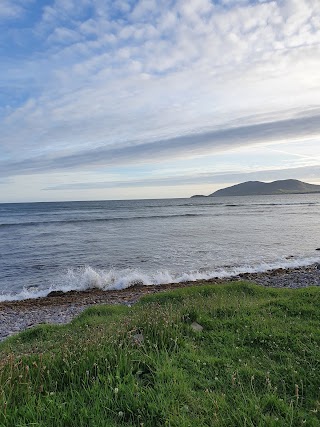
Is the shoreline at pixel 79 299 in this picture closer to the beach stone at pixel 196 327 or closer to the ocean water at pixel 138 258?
the ocean water at pixel 138 258

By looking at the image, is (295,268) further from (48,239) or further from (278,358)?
(48,239)

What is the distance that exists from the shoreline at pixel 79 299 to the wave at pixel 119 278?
569 millimetres

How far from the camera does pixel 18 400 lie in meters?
3.76

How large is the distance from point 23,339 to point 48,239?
2870 cm

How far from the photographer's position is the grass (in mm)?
3457

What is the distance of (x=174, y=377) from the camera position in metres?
4.11

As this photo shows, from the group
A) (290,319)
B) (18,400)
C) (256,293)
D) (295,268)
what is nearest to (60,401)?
(18,400)

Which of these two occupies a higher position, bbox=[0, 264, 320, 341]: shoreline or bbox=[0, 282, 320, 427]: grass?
bbox=[0, 282, 320, 427]: grass

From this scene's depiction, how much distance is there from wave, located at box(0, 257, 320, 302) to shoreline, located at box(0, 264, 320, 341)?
1.87 feet

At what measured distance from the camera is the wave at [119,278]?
17477 millimetres

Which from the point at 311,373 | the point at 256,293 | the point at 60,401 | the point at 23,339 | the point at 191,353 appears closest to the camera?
the point at 60,401

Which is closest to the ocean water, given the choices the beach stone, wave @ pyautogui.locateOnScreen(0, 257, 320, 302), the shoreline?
wave @ pyautogui.locateOnScreen(0, 257, 320, 302)

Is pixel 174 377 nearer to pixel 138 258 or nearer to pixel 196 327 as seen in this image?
pixel 196 327

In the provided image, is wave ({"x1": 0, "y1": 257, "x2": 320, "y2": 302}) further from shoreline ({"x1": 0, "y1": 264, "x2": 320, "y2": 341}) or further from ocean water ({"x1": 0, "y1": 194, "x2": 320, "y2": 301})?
shoreline ({"x1": 0, "y1": 264, "x2": 320, "y2": 341})
